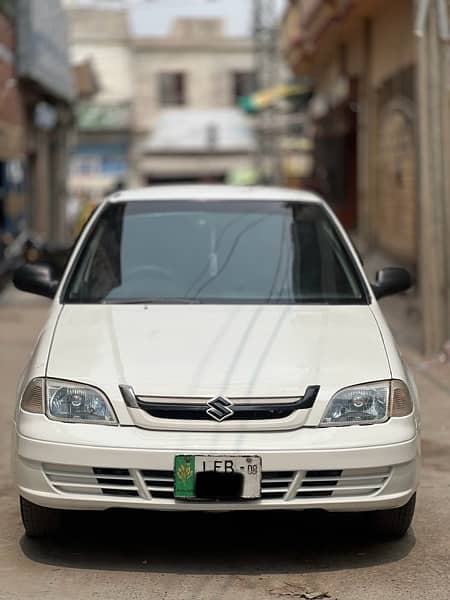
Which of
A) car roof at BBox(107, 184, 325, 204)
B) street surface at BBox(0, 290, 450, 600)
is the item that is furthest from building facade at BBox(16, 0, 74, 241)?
street surface at BBox(0, 290, 450, 600)

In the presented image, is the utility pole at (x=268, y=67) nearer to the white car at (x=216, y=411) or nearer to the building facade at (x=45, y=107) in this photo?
the building facade at (x=45, y=107)

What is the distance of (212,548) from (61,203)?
24372mm

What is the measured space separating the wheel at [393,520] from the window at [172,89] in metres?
43.5

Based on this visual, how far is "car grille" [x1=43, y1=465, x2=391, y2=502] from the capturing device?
4723 millimetres

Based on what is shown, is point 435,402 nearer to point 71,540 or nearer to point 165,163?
point 71,540

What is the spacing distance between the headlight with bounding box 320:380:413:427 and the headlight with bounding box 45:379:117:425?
859 mm

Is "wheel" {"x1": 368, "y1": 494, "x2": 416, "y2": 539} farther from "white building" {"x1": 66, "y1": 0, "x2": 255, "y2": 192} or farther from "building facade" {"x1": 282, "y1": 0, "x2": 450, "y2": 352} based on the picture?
"white building" {"x1": 66, "y1": 0, "x2": 255, "y2": 192}

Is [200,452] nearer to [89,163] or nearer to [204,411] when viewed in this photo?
[204,411]

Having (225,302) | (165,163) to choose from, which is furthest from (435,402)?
(165,163)

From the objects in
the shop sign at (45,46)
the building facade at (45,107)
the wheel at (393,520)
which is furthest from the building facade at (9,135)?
the wheel at (393,520)

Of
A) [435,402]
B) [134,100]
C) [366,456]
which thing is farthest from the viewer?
[134,100]

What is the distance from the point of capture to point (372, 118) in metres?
20.2

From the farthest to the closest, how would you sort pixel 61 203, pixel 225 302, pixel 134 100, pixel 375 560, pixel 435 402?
1. pixel 134 100
2. pixel 61 203
3. pixel 435 402
4. pixel 225 302
5. pixel 375 560

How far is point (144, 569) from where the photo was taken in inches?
195
